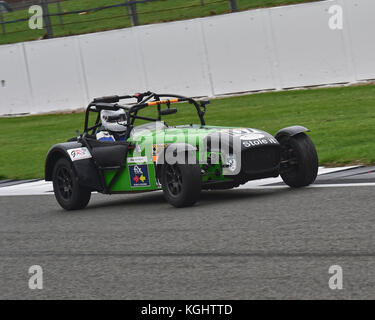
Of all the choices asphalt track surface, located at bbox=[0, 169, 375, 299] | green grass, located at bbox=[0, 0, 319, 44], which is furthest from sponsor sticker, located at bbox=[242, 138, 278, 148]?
green grass, located at bbox=[0, 0, 319, 44]

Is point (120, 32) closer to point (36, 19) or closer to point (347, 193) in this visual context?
point (36, 19)

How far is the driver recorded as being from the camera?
9.91 metres

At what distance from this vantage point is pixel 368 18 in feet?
56.3

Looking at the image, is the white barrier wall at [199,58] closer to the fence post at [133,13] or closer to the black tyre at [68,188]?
the fence post at [133,13]

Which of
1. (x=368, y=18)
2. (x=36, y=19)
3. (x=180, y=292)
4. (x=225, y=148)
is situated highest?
(x=36, y=19)

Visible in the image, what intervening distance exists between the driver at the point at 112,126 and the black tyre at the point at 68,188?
52 centimetres

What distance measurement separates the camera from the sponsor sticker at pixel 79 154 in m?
9.80

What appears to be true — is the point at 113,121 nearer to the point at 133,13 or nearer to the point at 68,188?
the point at 68,188

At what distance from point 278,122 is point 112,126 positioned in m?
6.32

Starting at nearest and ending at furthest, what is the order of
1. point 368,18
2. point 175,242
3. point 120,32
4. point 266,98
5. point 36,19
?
point 175,242, point 368,18, point 266,98, point 120,32, point 36,19

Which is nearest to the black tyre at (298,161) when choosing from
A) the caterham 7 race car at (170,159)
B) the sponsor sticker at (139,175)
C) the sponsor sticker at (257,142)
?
the caterham 7 race car at (170,159)

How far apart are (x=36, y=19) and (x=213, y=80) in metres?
8.29

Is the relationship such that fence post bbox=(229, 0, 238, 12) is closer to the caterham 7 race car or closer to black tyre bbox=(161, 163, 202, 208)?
the caterham 7 race car
